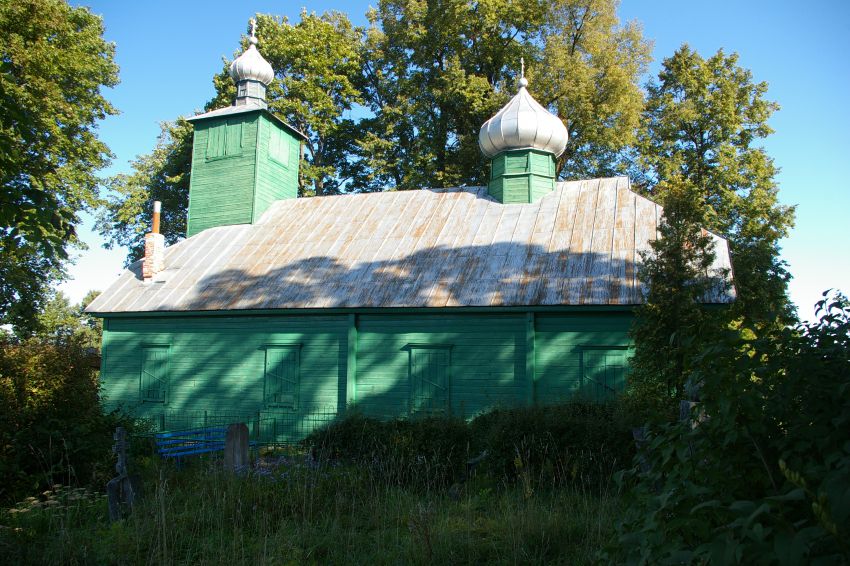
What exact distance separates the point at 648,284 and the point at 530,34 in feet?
59.8

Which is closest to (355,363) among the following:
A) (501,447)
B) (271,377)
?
(271,377)

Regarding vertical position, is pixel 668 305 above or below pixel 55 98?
below

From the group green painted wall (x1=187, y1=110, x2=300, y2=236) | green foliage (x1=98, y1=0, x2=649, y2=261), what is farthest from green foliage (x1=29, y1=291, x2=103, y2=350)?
green painted wall (x1=187, y1=110, x2=300, y2=236)

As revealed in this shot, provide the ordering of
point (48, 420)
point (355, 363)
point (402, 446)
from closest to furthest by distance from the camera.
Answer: point (48, 420)
point (402, 446)
point (355, 363)

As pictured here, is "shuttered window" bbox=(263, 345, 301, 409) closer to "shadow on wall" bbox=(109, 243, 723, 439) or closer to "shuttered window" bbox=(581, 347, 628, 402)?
"shadow on wall" bbox=(109, 243, 723, 439)

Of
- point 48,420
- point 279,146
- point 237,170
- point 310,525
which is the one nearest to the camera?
point 310,525

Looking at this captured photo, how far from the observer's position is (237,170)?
1955 cm

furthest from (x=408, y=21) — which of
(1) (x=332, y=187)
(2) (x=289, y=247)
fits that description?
(2) (x=289, y=247)

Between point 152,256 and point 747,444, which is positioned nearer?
point 747,444

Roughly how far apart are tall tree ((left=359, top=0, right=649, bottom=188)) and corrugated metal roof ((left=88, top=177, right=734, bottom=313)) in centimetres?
771

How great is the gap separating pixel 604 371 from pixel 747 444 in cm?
1000

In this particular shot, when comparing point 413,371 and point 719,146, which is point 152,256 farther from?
point 719,146

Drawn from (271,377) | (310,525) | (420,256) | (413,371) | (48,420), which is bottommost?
(310,525)

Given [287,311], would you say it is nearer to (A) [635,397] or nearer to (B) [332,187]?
(A) [635,397]
